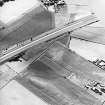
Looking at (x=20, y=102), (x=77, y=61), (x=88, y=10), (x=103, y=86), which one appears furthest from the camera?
(x=88, y=10)

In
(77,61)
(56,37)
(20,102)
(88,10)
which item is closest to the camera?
(20,102)

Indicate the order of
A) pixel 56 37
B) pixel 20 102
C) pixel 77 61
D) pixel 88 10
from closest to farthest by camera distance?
pixel 20 102
pixel 77 61
pixel 56 37
pixel 88 10

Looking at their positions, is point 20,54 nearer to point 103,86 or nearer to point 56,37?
point 56,37

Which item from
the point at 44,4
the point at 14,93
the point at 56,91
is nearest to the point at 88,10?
the point at 44,4

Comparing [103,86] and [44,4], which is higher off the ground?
[44,4]

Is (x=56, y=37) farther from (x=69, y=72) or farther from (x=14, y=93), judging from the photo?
(x=14, y=93)

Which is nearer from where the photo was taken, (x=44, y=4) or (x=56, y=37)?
(x=56, y=37)

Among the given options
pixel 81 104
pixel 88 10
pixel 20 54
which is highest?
pixel 88 10

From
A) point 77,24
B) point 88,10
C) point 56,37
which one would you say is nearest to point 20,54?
point 56,37

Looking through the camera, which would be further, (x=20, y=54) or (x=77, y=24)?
(x=77, y=24)
